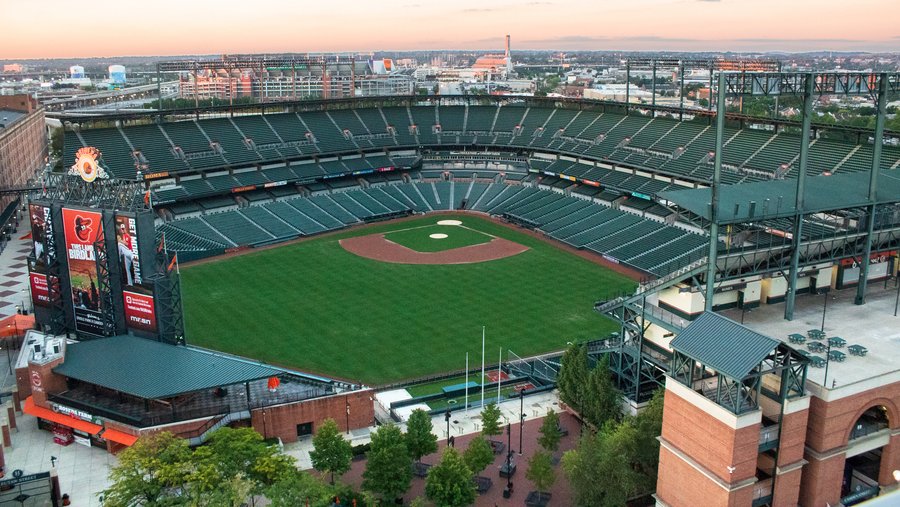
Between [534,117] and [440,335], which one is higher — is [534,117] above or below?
above

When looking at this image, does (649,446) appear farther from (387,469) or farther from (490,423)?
(387,469)

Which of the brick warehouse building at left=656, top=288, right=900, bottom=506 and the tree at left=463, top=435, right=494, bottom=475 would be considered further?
the tree at left=463, top=435, right=494, bottom=475

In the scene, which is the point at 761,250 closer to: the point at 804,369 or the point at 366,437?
the point at 804,369

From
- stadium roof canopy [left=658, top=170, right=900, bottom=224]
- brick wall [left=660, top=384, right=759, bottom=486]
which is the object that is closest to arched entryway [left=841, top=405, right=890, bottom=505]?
brick wall [left=660, top=384, right=759, bottom=486]

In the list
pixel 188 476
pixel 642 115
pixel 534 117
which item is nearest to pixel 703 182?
pixel 642 115

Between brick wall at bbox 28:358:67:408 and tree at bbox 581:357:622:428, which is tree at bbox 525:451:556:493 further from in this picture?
brick wall at bbox 28:358:67:408

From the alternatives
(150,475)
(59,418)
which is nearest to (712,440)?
(150,475)
